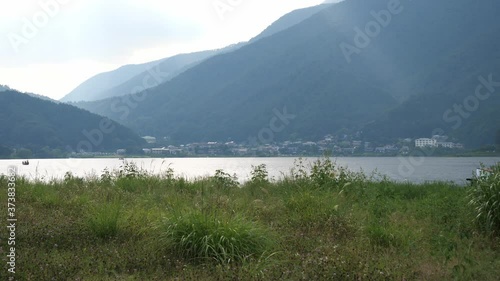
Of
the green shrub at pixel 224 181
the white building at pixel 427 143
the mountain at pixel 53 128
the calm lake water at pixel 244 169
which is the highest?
the mountain at pixel 53 128

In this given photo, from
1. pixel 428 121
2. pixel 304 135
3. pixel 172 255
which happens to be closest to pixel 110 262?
pixel 172 255

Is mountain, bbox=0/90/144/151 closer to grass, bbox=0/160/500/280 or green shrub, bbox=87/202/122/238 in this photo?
grass, bbox=0/160/500/280

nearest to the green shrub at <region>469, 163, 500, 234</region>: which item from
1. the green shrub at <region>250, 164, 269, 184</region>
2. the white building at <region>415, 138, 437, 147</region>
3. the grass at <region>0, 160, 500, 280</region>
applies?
the grass at <region>0, 160, 500, 280</region>

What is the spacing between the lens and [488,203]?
9320 millimetres

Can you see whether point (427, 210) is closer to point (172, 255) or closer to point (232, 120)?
point (172, 255)

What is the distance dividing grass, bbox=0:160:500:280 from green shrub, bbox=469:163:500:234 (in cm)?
3

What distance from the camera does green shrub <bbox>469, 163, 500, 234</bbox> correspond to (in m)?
9.06

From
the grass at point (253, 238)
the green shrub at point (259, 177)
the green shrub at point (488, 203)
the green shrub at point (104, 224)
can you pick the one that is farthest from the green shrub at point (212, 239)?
the green shrub at point (259, 177)

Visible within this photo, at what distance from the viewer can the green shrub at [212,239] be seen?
6914 mm

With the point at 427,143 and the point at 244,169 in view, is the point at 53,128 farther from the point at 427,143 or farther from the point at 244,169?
the point at 427,143

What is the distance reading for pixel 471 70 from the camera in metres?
194

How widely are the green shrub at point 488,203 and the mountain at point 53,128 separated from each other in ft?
388

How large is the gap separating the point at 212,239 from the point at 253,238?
69cm

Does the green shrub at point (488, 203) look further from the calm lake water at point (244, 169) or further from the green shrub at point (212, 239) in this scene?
the green shrub at point (212, 239)
